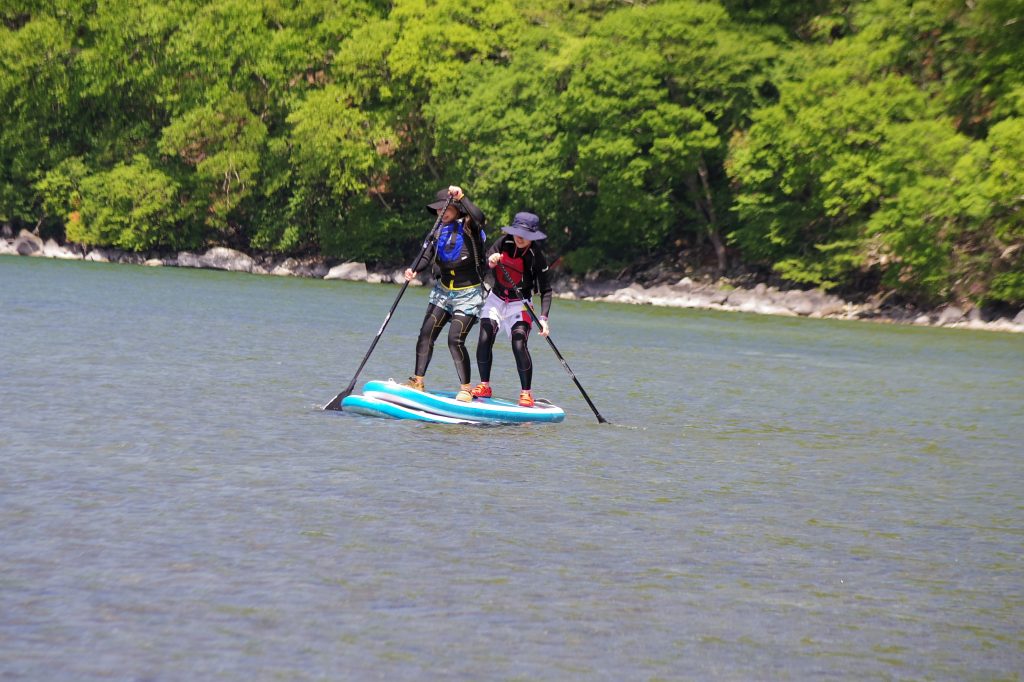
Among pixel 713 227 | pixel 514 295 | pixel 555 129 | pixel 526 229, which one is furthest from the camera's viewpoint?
pixel 555 129

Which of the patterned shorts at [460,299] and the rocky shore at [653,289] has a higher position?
the patterned shorts at [460,299]

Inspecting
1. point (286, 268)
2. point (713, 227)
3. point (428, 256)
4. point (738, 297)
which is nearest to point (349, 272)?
point (286, 268)

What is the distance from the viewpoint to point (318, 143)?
225 feet

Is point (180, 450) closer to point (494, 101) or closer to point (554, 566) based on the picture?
point (554, 566)

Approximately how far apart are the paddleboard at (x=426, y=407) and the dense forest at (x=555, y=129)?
3668 centimetres

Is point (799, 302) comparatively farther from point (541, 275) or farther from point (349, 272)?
point (541, 275)

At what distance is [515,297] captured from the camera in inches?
607

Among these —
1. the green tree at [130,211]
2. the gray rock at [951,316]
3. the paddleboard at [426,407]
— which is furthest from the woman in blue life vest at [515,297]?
the green tree at [130,211]

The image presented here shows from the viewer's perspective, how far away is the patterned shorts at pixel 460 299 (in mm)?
15242

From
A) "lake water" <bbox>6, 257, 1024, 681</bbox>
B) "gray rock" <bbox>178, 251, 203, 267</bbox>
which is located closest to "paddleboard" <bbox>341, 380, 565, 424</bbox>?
"lake water" <bbox>6, 257, 1024, 681</bbox>

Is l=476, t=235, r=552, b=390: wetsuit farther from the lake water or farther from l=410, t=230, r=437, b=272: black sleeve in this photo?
the lake water

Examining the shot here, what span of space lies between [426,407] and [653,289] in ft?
156

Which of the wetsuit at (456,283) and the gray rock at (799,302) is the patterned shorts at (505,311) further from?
the gray rock at (799,302)

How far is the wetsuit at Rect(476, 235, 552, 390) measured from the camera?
1538 cm
